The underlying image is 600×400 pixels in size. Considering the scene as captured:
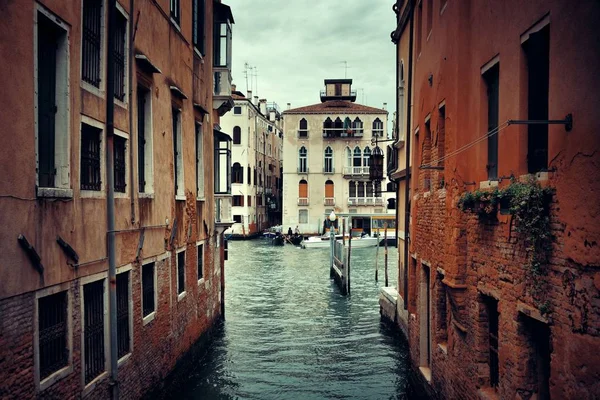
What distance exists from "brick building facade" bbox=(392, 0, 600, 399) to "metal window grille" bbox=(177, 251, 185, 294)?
4461 millimetres

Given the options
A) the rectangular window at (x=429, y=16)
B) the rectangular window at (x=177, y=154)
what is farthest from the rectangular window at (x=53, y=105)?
the rectangular window at (x=429, y=16)

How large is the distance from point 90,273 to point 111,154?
145cm

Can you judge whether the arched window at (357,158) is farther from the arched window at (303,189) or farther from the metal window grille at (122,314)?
the metal window grille at (122,314)

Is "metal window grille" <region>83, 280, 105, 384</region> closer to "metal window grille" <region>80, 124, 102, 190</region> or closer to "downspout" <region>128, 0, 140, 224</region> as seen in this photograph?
"metal window grille" <region>80, 124, 102, 190</region>

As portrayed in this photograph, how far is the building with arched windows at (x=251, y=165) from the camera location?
1842 inches

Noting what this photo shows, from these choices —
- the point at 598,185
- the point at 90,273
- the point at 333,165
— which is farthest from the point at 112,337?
the point at 333,165

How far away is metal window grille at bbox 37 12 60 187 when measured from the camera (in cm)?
550

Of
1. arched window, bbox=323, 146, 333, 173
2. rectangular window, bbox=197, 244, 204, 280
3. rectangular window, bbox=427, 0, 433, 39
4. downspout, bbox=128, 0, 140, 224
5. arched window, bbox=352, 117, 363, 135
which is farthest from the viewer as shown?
arched window, bbox=323, 146, 333, 173

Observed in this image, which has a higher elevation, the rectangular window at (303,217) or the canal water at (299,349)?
the rectangular window at (303,217)

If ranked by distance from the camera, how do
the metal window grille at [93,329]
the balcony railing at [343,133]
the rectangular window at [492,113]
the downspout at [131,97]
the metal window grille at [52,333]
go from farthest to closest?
the balcony railing at [343,133]
the downspout at [131,97]
the metal window grille at [93,329]
the rectangular window at [492,113]
the metal window grille at [52,333]

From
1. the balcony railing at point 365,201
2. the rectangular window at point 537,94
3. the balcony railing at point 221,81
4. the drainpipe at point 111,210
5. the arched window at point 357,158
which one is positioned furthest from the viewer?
the arched window at point 357,158

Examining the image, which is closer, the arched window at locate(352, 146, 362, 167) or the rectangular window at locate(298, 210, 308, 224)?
the arched window at locate(352, 146, 362, 167)

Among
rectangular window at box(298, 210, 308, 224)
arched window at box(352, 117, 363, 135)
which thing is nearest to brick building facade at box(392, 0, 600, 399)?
arched window at box(352, 117, 363, 135)

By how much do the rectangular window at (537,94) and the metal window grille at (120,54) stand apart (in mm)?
4939
